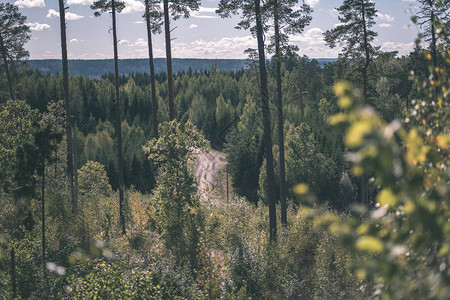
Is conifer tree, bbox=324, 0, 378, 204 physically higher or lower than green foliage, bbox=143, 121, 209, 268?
higher

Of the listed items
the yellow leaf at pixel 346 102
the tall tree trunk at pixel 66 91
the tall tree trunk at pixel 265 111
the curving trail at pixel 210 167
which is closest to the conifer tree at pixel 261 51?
the tall tree trunk at pixel 265 111

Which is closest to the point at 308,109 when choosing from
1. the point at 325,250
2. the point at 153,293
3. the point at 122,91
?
the point at 122,91

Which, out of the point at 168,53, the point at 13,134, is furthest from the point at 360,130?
the point at 168,53

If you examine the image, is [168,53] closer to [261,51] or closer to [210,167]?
[261,51]

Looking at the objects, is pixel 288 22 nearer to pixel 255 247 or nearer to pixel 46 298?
pixel 255 247

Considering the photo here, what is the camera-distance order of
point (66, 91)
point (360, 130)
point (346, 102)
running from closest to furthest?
point (360, 130)
point (346, 102)
point (66, 91)

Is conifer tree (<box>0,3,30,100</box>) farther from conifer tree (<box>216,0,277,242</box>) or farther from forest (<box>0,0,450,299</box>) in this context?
conifer tree (<box>216,0,277,242</box>)

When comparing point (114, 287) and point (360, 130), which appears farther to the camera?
point (114, 287)

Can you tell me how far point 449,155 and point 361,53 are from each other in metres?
16.4

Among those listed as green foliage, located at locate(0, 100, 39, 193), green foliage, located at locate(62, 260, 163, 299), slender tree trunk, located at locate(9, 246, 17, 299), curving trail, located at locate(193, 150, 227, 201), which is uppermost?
green foliage, located at locate(0, 100, 39, 193)

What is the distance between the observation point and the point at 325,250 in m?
11.2

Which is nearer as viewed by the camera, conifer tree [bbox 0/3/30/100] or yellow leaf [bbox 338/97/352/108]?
yellow leaf [bbox 338/97/352/108]

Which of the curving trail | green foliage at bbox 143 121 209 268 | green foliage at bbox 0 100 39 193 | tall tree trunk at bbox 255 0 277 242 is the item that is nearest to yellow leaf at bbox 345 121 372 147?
green foliage at bbox 143 121 209 268

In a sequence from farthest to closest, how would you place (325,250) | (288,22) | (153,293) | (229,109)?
(229,109)
(288,22)
(325,250)
(153,293)
